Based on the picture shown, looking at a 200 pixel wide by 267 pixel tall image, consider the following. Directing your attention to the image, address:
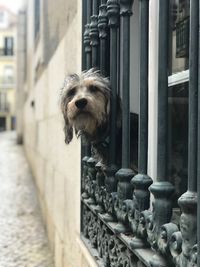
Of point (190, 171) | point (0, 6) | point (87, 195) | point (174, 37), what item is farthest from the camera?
A: point (0, 6)

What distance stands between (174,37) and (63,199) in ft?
10.4

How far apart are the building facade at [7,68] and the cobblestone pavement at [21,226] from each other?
175 ft

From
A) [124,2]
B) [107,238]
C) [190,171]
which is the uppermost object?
[124,2]

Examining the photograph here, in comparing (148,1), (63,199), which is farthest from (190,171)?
(63,199)

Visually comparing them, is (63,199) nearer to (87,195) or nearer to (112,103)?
(87,195)

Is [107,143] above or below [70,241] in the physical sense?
above

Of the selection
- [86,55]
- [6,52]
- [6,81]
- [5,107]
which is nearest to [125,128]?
[86,55]

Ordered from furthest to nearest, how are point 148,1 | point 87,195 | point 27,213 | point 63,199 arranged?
point 27,213
point 63,199
point 87,195
point 148,1

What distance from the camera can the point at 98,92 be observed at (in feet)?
10.9

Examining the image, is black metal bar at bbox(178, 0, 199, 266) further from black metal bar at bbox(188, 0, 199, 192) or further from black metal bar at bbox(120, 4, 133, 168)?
black metal bar at bbox(120, 4, 133, 168)

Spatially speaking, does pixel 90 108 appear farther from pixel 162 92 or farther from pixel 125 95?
pixel 162 92

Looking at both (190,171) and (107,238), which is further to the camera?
(107,238)

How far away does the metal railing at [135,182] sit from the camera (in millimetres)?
2090

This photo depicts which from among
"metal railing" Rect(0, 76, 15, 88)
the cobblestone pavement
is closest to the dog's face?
the cobblestone pavement
